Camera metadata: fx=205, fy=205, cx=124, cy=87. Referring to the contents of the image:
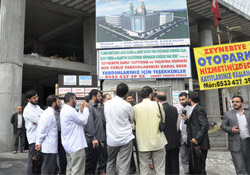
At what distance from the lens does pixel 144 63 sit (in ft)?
28.0

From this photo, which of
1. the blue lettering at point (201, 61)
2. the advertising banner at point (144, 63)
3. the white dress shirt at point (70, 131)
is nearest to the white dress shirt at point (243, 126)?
the white dress shirt at point (70, 131)

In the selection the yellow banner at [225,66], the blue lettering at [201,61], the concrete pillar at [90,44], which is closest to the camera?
the yellow banner at [225,66]

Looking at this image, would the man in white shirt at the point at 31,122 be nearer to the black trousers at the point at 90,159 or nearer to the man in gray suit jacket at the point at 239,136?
the black trousers at the point at 90,159

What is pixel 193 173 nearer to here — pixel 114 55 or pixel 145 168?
pixel 145 168

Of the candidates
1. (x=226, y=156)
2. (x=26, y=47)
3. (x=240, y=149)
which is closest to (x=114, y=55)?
(x=226, y=156)

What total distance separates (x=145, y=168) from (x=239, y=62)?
4.93m

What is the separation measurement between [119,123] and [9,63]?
7.66m

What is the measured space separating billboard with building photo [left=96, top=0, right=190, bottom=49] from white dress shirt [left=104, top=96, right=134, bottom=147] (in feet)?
19.0

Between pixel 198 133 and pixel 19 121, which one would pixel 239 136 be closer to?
Answer: pixel 198 133

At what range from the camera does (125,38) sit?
8.88 meters

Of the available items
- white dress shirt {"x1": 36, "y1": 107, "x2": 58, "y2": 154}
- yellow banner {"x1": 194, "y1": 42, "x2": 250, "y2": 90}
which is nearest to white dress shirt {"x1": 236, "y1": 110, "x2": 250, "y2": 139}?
yellow banner {"x1": 194, "y1": 42, "x2": 250, "y2": 90}

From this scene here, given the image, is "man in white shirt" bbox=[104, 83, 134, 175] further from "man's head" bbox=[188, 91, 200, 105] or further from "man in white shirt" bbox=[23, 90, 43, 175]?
"man in white shirt" bbox=[23, 90, 43, 175]

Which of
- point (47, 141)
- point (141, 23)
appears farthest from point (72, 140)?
point (141, 23)

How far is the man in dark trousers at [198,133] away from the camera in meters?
3.62
